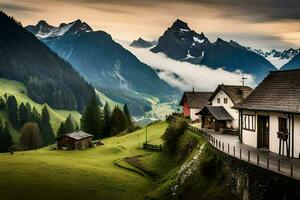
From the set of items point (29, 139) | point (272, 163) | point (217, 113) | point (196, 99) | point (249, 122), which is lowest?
point (29, 139)

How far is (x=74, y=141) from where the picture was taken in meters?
119

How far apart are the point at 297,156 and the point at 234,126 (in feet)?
149

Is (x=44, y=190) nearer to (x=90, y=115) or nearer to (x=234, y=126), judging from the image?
(x=234, y=126)

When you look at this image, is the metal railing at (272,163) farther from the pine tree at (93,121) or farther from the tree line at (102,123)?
the pine tree at (93,121)

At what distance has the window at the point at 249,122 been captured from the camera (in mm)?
57938

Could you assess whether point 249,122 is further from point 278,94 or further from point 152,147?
point 152,147

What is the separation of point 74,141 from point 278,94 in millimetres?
75441

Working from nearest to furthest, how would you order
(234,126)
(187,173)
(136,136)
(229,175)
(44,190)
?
(229,175) < (187,173) < (44,190) < (234,126) < (136,136)

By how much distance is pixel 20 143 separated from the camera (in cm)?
17550

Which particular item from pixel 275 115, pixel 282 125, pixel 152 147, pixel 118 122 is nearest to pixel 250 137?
pixel 275 115

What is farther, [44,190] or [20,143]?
[20,143]

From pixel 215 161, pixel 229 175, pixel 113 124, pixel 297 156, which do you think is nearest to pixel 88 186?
pixel 215 161

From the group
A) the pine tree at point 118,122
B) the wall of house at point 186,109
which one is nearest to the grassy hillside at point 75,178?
the wall of house at point 186,109

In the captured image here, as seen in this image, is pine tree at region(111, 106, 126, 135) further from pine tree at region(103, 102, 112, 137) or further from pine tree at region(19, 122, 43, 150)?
pine tree at region(19, 122, 43, 150)
